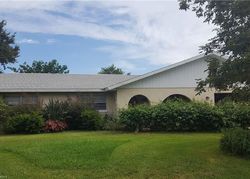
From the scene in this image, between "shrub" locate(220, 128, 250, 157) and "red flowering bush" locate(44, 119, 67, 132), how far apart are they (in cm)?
1081

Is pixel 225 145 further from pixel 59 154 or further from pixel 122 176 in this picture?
pixel 59 154

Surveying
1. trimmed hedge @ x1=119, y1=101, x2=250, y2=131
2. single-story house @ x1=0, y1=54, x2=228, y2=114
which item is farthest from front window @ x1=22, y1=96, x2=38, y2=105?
trimmed hedge @ x1=119, y1=101, x2=250, y2=131

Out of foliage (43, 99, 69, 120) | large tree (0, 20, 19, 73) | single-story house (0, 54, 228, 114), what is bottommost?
foliage (43, 99, 69, 120)

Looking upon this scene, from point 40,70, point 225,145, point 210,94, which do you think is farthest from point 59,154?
point 40,70

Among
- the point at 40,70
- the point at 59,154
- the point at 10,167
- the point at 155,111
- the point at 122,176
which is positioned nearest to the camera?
the point at 122,176

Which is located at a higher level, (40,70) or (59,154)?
(40,70)

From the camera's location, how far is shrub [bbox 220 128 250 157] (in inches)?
474

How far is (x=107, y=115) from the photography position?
24.6m

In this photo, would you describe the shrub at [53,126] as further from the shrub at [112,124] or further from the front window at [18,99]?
the front window at [18,99]

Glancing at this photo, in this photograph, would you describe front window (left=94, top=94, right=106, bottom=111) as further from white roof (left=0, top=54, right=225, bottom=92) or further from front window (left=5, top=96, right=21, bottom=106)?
front window (left=5, top=96, right=21, bottom=106)

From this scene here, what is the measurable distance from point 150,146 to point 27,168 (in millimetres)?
4632

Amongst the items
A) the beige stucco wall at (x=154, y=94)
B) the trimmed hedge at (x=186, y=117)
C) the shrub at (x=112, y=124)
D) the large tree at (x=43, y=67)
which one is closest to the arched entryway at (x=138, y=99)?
the beige stucco wall at (x=154, y=94)

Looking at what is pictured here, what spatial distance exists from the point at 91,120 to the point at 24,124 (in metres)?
3.65

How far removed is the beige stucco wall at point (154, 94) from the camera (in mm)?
25484
